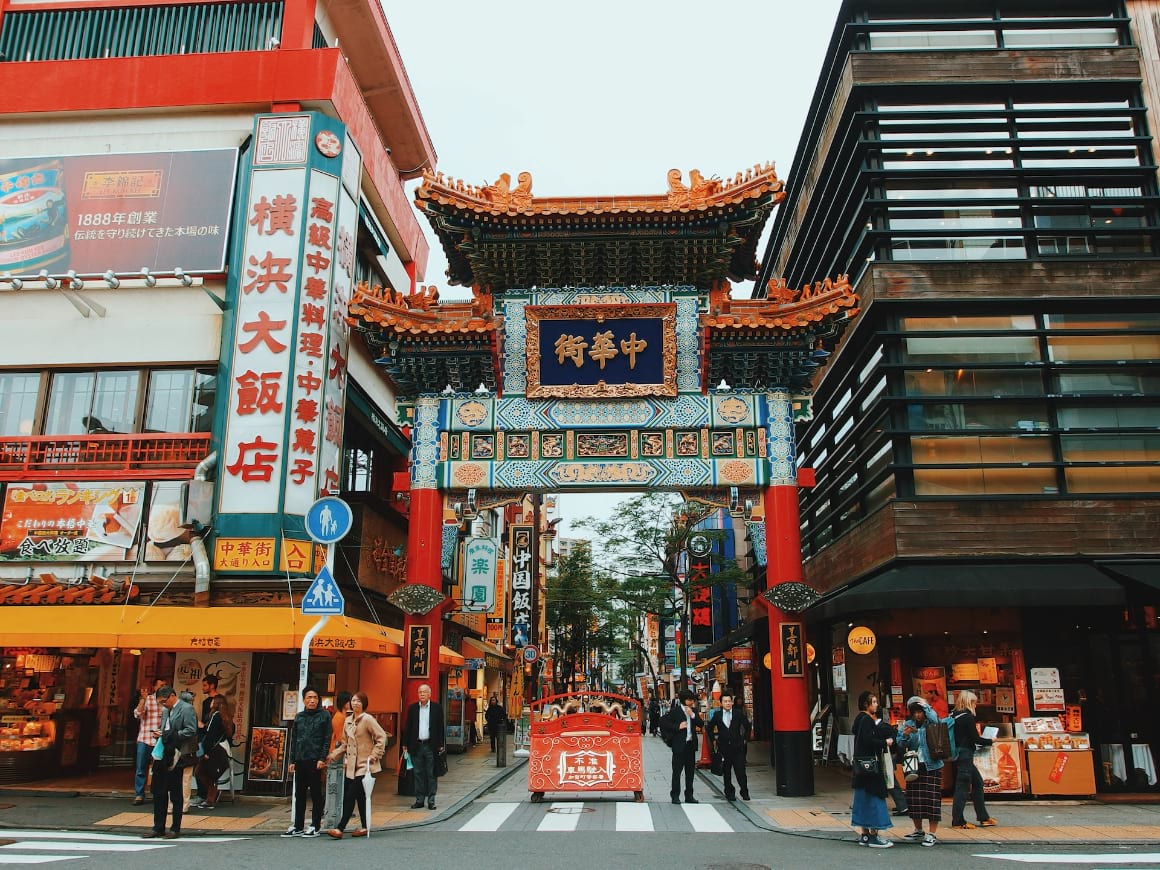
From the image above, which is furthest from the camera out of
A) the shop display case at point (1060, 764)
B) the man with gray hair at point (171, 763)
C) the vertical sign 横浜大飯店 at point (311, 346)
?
the vertical sign 横浜大飯店 at point (311, 346)


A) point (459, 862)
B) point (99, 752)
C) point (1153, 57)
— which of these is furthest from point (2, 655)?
point (1153, 57)

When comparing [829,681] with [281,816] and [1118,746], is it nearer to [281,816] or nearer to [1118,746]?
[1118,746]

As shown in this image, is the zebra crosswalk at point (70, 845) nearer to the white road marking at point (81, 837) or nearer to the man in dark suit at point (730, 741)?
the white road marking at point (81, 837)

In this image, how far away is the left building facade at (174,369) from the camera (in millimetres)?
15641

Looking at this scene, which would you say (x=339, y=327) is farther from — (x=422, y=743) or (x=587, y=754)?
(x=587, y=754)

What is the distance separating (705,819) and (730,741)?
7.83 ft

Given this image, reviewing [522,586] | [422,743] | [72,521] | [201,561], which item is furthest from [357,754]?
[522,586]

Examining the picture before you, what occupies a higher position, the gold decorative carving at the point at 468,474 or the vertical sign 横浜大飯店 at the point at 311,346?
the vertical sign 横浜大飯店 at the point at 311,346

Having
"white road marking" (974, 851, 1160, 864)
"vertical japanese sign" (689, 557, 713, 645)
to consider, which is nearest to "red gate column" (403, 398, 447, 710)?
"white road marking" (974, 851, 1160, 864)

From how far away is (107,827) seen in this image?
11.6 metres

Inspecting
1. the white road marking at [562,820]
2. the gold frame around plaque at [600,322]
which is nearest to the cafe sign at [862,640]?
the gold frame around plaque at [600,322]

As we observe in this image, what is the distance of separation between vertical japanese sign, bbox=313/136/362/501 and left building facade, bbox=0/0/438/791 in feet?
0.23

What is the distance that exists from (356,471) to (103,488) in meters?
5.73

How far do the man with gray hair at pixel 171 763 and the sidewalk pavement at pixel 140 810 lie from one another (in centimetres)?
41
